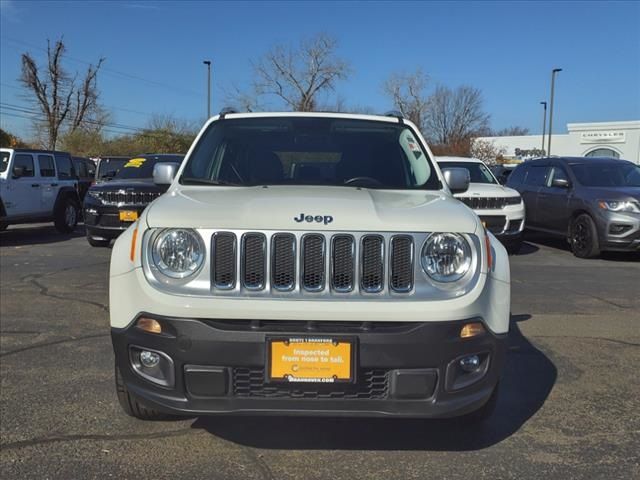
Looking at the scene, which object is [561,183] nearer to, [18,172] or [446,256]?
[446,256]

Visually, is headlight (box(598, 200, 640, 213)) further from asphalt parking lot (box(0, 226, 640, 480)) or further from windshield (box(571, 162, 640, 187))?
asphalt parking lot (box(0, 226, 640, 480))

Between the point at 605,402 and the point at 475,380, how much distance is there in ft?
5.28

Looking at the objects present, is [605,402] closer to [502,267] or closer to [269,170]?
[502,267]

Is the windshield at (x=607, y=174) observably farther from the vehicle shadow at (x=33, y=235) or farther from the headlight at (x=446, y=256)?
the vehicle shadow at (x=33, y=235)

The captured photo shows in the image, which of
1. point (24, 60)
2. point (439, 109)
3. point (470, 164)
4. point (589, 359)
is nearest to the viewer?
point (589, 359)

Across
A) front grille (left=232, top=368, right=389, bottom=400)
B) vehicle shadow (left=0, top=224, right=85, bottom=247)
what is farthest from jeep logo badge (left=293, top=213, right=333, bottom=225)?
vehicle shadow (left=0, top=224, right=85, bottom=247)

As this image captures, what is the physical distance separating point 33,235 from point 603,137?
4331 centimetres

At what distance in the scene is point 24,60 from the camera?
143ft

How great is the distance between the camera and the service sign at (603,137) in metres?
45.2

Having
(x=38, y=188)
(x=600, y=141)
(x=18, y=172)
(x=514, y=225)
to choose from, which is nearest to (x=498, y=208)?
(x=514, y=225)

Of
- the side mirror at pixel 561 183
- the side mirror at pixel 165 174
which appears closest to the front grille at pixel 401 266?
the side mirror at pixel 165 174

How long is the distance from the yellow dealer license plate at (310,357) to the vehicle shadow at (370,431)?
78 cm

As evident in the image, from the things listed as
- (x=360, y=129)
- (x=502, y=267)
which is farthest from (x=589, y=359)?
(x=360, y=129)

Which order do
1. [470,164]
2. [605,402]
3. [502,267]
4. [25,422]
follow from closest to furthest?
[502,267] → [25,422] → [605,402] → [470,164]
